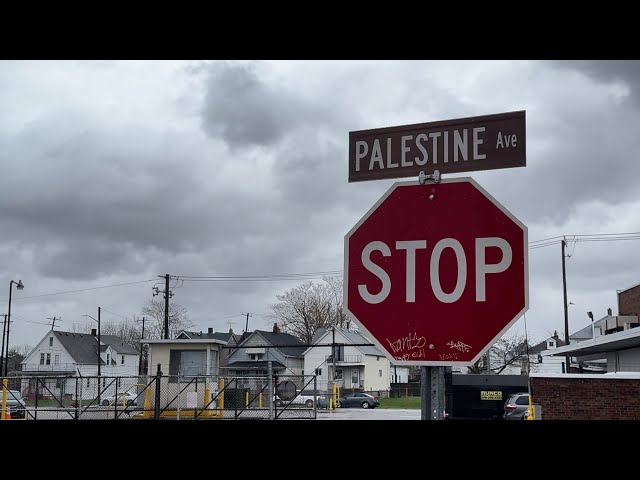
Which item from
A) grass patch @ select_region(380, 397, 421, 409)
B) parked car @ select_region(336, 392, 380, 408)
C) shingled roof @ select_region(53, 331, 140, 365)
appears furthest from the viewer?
shingled roof @ select_region(53, 331, 140, 365)

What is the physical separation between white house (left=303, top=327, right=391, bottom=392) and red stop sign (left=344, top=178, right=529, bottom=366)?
2404 inches

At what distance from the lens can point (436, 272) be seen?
8.50ft

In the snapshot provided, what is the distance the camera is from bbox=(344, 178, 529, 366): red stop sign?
253 centimetres

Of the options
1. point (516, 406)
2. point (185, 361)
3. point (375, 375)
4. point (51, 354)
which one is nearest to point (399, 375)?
point (375, 375)

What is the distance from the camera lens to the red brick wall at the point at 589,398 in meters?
17.2

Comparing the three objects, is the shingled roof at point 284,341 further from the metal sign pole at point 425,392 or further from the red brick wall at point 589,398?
the metal sign pole at point 425,392

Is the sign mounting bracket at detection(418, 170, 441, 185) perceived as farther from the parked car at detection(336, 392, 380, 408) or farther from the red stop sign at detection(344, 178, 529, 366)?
the parked car at detection(336, 392, 380, 408)

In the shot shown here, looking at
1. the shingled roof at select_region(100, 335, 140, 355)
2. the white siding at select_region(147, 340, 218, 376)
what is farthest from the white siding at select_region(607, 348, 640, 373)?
the shingled roof at select_region(100, 335, 140, 355)

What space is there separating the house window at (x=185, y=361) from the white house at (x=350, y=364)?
3768 cm
